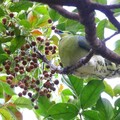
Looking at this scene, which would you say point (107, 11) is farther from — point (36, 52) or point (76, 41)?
point (76, 41)

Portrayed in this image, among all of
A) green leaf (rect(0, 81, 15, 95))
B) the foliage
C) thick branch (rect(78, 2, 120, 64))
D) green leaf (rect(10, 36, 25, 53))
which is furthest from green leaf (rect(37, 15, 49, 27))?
thick branch (rect(78, 2, 120, 64))

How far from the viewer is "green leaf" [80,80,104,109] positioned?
113cm

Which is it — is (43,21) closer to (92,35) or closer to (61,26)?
(61,26)

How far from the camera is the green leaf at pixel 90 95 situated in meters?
1.13

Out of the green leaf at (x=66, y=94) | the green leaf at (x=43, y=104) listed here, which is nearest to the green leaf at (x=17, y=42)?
the green leaf at (x=43, y=104)

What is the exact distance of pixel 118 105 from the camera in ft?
3.87

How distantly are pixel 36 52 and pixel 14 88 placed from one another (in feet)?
0.55

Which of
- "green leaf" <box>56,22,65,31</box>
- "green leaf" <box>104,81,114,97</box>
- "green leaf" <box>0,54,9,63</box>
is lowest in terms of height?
"green leaf" <box>104,81,114,97</box>

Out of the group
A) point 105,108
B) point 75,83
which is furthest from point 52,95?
point 105,108

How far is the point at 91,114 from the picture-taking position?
1068 millimetres

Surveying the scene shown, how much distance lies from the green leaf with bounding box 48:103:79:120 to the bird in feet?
1.01

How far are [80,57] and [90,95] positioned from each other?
32 cm

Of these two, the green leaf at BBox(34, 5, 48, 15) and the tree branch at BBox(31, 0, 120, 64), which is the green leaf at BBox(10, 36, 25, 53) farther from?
the tree branch at BBox(31, 0, 120, 64)

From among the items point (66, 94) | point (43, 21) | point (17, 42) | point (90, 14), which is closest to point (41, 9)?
point (43, 21)
